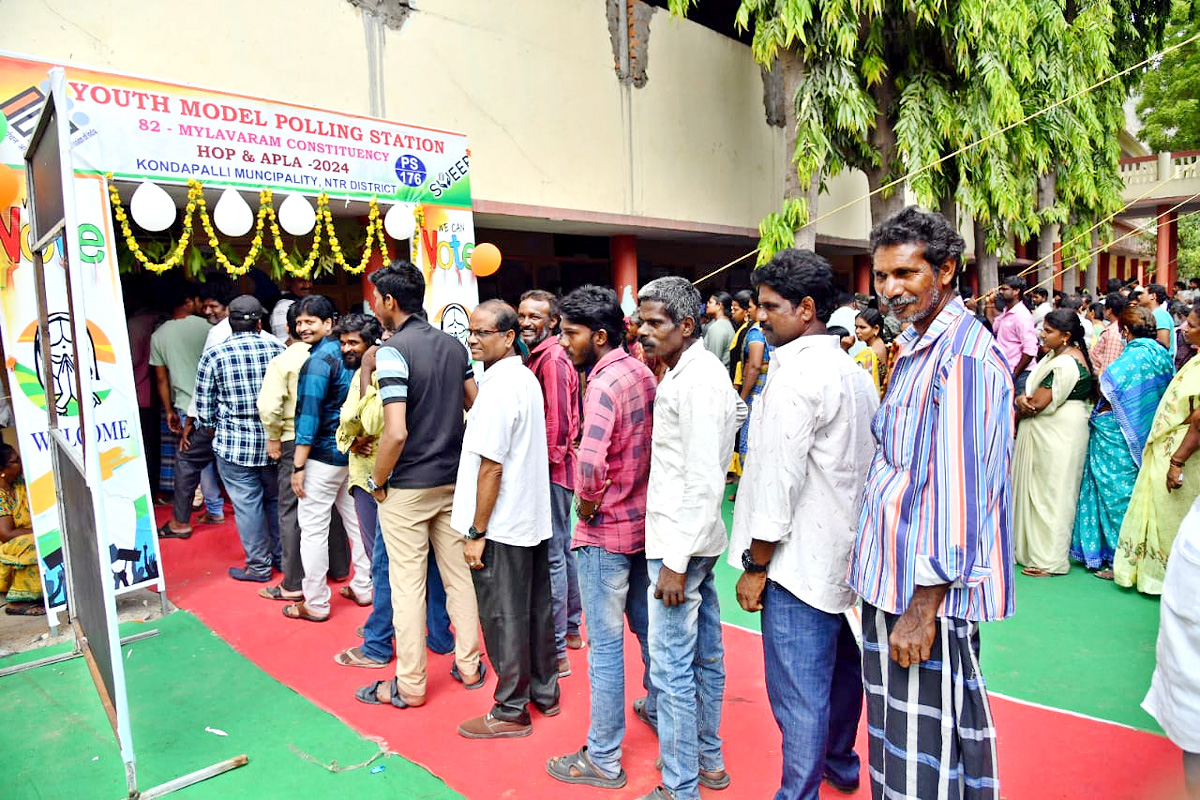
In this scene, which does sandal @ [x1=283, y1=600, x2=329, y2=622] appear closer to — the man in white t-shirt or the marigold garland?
the man in white t-shirt

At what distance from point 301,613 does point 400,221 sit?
3.12 metres

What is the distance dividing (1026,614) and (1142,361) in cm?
178

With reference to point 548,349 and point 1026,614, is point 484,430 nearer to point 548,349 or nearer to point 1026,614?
point 548,349

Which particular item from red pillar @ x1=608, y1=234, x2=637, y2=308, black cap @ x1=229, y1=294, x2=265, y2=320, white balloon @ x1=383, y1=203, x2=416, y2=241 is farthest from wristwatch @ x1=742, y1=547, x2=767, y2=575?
red pillar @ x1=608, y1=234, x2=637, y2=308

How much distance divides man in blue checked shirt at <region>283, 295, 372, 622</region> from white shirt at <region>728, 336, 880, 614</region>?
9.15 feet

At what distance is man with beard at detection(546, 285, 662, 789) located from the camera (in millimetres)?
2734

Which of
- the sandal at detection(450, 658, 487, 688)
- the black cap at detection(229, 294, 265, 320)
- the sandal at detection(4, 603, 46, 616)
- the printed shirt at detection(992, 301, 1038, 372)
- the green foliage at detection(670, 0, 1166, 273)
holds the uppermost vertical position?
the green foliage at detection(670, 0, 1166, 273)

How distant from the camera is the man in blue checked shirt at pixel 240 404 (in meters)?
4.91

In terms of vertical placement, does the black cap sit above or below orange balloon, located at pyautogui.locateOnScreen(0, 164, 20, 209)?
Answer: below

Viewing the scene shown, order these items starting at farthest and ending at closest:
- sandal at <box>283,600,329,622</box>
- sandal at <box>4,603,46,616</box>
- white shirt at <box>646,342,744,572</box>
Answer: sandal at <box>4,603,46,616</box> → sandal at <box>283,600,329,622</box> → white shirt at <box>646,342,744,572</box>

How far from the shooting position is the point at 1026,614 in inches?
172

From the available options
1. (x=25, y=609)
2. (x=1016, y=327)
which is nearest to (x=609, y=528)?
(x=25, y=609)

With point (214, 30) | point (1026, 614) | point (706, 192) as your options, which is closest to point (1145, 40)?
point (706, 192)

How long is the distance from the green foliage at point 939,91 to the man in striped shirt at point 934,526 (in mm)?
7350
